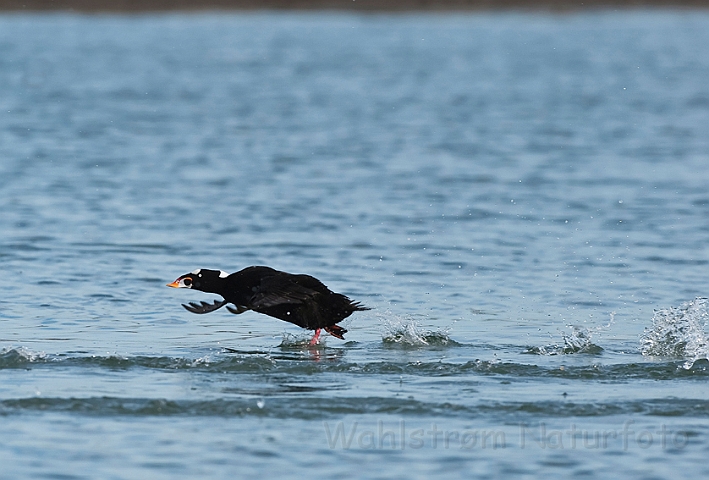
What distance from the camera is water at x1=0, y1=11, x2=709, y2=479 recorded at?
23.9 feet

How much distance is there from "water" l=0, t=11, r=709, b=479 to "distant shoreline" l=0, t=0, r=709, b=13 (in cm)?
2821

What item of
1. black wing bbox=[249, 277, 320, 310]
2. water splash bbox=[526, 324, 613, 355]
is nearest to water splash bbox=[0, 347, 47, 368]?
black wing bbox=[249, 277, 320, 310]

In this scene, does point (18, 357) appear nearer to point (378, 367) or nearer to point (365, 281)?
point (378, 367)

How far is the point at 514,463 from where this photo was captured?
6.93 meters

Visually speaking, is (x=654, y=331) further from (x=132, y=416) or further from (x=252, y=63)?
(x=252, y=63)

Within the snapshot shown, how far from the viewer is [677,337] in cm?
959

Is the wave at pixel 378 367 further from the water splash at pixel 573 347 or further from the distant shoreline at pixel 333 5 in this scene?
the distant shoreline at pixel 333 5

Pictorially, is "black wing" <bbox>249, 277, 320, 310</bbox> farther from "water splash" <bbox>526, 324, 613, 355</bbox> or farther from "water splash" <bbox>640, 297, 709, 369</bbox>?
"water splash" <bbox>640, 297, 709, 369</bbox>

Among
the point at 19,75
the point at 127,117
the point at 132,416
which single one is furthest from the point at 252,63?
the point at 132,416

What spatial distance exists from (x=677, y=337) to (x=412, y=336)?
1944 millimetres

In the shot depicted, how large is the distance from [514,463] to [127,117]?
22255mm

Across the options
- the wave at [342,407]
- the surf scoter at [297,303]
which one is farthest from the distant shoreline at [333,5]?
the wave at [342,407]

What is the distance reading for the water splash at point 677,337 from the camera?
9.30 meters

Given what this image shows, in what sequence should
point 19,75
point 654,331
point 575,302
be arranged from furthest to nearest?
1. point 19,75
2. point 575,302
3. point 654,331
